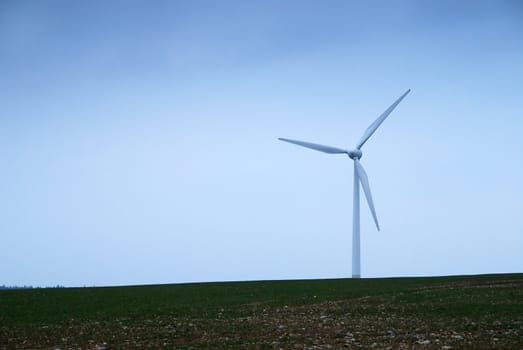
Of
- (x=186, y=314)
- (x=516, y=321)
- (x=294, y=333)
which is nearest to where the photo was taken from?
(x=294, y=333)

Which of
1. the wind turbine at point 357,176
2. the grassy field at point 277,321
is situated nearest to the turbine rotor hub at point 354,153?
the wind turbine at point 357,176

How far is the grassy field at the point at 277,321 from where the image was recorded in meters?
23.0

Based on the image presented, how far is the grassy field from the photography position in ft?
75.5

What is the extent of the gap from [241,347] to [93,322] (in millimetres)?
11805

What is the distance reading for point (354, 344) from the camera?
2203 centimetres

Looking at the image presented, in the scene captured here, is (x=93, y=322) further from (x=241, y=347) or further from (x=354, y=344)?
(x=354, y=344)

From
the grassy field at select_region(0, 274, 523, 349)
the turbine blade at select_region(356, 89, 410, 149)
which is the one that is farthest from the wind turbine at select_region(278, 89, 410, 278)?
the grassy field at select_region(0, 274, 523, 349)

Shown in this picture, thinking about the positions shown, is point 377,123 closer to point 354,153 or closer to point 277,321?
point 354,153

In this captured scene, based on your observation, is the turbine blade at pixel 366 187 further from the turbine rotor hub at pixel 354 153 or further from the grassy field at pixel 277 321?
the grassy field at pixel 277 321

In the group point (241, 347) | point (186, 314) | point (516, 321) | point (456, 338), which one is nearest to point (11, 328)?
point (186, 314)

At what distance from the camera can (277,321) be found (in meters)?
29.3

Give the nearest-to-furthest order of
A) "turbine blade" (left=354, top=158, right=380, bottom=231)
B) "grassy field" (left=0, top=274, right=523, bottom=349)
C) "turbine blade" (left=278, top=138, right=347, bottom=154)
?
"grassy field" (left=0, top=274, right=523, bottom=349) < "turbine blade" (left=354, top=158, right=380, bottom=231) < "turbine blade" (left=278, top=138, right=347, bottom=154)

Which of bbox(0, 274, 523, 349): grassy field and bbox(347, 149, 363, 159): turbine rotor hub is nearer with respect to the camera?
bbox(0, 274, 523, 349): grassy field

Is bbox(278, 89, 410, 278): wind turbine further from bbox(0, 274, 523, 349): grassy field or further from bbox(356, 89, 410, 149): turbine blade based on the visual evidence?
bbox(0, 274, 523, 349): grassy field
